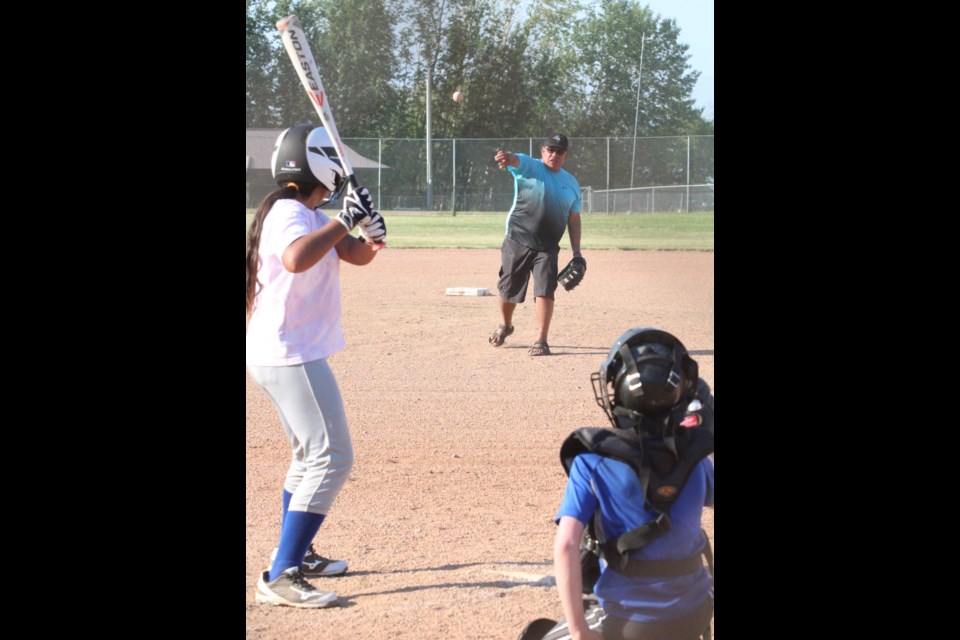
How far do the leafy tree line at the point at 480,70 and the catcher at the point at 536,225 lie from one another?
22.6 m

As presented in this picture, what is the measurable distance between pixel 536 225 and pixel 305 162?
5.80 meters

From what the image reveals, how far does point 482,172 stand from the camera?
101ft

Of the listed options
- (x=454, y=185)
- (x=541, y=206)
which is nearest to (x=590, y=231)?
(x=454, y=185)

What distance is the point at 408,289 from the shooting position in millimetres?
13859

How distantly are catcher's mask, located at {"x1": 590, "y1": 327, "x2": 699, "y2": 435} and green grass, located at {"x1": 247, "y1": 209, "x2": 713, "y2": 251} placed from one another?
1769 cm

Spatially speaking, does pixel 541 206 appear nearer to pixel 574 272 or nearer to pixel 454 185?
Result: pixel 574 272

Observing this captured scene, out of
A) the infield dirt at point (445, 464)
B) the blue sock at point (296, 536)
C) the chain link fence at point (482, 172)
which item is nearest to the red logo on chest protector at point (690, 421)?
the infield dirt at point (445, 464)

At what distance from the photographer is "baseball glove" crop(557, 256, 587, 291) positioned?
10.1 metres

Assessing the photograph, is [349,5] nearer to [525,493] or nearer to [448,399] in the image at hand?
[448,399]

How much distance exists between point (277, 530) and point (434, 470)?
1185mm

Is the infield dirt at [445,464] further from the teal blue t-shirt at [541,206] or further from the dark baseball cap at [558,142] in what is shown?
the dark baseball cap at [558,142]

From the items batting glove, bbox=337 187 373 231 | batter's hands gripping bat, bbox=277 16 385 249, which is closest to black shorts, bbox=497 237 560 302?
batter's hands gripping bat, bbox=277 16 385 249

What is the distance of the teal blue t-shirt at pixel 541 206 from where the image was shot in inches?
372

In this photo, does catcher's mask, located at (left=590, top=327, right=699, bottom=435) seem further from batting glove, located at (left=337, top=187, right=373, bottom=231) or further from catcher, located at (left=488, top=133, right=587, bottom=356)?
catcher, located at (left=488, top=133, right=587, bottom=356)
